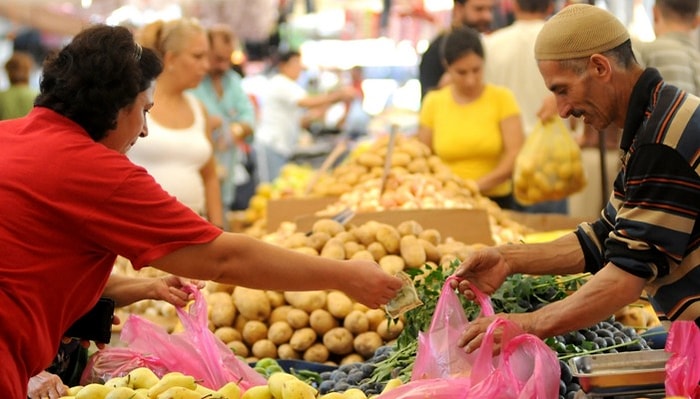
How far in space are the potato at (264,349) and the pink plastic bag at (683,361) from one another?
1.97 metres

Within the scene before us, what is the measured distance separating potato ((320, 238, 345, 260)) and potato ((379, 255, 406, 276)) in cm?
17

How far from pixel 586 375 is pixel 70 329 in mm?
1617

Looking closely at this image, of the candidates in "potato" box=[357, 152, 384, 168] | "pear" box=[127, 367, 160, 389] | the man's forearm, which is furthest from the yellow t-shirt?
"pear" box=[127, 367, 160, 389]

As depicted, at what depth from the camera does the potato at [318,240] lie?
4735 mm

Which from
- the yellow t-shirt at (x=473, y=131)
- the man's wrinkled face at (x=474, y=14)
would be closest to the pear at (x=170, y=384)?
the yellow t-shirt at (x=473, y=131)

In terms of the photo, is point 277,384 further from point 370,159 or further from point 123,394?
point 370,159

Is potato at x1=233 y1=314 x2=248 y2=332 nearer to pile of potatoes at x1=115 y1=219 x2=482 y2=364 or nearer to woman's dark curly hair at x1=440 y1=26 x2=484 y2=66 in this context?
pile of potatoes at x1=115 y1=219 x2=482 y2=364

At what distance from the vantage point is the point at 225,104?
9117 mm

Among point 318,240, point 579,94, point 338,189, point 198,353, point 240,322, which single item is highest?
point 579,94

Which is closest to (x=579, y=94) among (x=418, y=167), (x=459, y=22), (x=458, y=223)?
(x=458, y=223)

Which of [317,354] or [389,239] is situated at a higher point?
[389,239]

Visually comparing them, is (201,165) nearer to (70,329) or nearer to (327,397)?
(70,329)

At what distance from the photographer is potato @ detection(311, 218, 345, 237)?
4852 millimetres

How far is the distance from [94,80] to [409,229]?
88.3 inches
